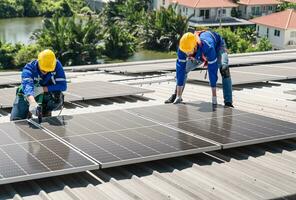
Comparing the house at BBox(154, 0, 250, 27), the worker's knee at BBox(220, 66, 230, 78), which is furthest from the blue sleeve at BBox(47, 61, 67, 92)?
the house at BBox(154, 0, 250, 27)

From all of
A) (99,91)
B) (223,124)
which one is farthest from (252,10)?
(223,124)

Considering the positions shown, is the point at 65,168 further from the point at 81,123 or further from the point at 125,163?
the point at 81,123

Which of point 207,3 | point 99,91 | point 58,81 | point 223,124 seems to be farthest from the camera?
point 207,3

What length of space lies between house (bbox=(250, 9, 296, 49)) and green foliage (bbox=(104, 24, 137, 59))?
17326 millimetres

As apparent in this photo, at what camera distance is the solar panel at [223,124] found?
8.42 metres

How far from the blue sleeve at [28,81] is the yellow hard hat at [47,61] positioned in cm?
22

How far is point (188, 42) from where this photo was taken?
35.0ft

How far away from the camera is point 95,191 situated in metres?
6.86

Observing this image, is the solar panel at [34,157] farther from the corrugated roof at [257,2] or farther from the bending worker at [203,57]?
the corrugated roof at [257,2]

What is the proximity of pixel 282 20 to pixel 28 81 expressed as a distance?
54.2 meters

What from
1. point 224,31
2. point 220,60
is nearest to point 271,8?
point 224,31

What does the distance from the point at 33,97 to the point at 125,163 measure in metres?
2.96

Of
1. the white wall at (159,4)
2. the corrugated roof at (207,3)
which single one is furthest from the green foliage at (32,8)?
the corrugated roof at (207,3)

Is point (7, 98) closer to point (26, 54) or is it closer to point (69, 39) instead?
point (69, 39)
